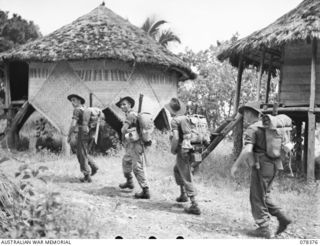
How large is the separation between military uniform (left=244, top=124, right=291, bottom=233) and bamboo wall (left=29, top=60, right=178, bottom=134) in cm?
685

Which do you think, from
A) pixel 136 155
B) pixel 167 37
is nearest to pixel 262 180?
pixel 136 155

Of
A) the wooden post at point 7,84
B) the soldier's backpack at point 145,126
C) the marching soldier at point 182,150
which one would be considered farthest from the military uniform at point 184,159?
the wooden post at point 7,84

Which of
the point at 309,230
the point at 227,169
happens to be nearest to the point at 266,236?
the point at 309,230

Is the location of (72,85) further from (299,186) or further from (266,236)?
(266,236)

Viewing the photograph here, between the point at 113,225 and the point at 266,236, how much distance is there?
179 centimetres

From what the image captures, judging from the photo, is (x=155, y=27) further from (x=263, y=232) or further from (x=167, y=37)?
(x=263, y=232)

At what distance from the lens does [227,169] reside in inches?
385

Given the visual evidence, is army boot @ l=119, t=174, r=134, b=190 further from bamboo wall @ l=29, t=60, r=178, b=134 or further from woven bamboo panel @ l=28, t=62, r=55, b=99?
woven bamboo panel @ l=28, t=62, r=55, b=99

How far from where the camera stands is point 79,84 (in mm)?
11961

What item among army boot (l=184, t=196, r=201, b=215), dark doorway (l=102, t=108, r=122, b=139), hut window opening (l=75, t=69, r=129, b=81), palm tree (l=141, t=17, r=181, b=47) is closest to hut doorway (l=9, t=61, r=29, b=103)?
hut window opening (l=75, t=69, r=129, b=81)

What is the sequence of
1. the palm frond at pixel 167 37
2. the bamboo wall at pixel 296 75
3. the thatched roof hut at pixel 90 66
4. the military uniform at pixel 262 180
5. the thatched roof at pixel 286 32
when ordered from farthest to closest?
the palm frond at pixel 167 37
the thatched roof hut at pixel 90 66
the bamboo wall at pixel 296 75
the thatched roof at pixel 286 32
the military uniform at pixel 262 180

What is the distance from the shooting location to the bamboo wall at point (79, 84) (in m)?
11.9

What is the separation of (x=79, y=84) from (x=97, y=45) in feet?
3.71

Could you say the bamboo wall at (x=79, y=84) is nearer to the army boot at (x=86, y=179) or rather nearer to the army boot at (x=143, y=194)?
the army boot at (x=86, y=179)
